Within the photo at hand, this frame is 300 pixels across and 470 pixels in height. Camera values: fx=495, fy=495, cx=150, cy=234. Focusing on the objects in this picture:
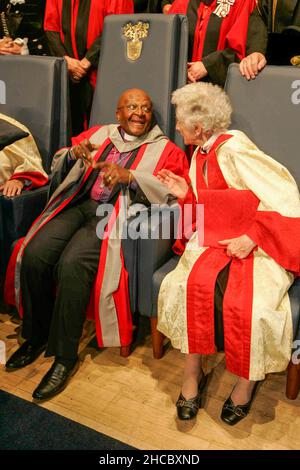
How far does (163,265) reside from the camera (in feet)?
6.47

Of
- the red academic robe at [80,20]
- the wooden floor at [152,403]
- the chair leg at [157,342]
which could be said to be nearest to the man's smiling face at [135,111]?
the red academic robe at [80,20]

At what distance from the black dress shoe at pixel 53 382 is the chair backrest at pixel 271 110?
3.95ft

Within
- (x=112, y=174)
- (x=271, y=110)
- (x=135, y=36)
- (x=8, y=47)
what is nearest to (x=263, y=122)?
(x=271, y=110)

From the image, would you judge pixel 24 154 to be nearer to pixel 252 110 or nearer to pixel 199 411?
pixel 252 110

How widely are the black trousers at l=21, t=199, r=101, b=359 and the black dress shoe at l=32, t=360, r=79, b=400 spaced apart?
0.05 m

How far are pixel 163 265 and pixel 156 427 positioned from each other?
1.98 ft

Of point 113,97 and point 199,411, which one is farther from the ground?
point 113,97

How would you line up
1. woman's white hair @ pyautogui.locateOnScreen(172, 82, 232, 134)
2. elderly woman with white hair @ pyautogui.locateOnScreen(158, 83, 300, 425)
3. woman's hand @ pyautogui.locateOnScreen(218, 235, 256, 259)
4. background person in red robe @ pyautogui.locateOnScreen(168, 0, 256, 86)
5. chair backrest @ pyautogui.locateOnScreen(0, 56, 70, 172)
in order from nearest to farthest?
elderly woman with white hair @ pyautogui.locateOnScreen(158, 83, 300, 425) < woman's hand @ pyautogui.locateOnScreen(218, 235, 256, 259) < woman's white hair @ pyautogui.locateOnScreen(172, 82, 232, 134) < background person in red robe @ pyautogui.locateOnScreen(168, 0, 256, 86) < chair backrest @ pyautogui.locateOnScreen(0, 56, 70, 172)

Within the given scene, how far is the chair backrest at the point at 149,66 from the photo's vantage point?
2.32 metres

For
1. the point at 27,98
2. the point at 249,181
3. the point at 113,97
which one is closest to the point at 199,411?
the point at 249,181

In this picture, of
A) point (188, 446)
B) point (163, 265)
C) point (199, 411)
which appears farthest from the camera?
point (163, 265)

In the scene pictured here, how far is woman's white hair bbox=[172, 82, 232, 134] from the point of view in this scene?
186 centimetres

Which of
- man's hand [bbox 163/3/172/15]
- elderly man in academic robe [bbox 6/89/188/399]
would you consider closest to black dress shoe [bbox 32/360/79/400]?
elderly man in academic robe [bbox 6/89/188/399]

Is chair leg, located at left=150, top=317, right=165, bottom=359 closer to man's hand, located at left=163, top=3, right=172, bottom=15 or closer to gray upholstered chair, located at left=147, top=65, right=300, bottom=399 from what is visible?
gray upholstered chair, located at left=147, top=65, right=300, bottom=399
